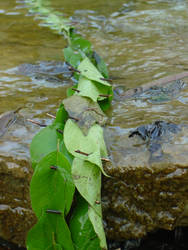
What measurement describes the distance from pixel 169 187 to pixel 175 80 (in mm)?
874

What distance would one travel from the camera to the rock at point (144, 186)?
4.18ft

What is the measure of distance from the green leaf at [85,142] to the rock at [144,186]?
2.7 inches

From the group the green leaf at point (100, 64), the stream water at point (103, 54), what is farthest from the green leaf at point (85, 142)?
the green leaf at point (100, 64)

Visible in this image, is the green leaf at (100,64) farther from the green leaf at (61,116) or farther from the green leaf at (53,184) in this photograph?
the green leaf at (53,184)

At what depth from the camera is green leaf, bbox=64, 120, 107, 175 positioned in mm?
1197

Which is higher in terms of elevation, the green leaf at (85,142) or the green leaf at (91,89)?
the green leaf at (91,89)

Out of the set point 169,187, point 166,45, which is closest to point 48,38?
point 166,45

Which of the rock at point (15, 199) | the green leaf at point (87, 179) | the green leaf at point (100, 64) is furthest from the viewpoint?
the green leaf at point (100, 64)

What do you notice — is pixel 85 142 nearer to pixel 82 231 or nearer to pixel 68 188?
pixel 68 188

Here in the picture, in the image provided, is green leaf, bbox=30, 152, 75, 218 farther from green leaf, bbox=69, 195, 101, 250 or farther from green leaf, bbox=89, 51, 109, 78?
green leaf, bbox=89, 51, 109, 78

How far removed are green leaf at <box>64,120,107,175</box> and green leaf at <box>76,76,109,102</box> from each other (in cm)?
29

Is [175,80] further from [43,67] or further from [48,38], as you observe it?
[48,38]

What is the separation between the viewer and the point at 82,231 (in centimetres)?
117

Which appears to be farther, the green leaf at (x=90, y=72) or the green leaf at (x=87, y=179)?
the green leaf at (x=90, y=72)
